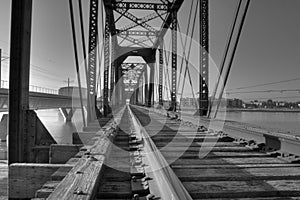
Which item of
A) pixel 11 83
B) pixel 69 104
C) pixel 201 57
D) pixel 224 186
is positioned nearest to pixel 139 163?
pixel 224 186

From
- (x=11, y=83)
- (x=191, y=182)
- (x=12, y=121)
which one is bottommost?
(x=191, y=182)

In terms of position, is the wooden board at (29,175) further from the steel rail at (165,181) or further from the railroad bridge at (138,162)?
the steel rail at (165,181)

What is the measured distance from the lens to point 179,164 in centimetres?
347

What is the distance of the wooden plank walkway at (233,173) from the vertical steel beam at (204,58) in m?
5.69

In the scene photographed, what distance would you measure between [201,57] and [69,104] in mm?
34525

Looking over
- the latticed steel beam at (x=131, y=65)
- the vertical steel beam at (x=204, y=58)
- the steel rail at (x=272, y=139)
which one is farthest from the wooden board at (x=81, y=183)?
the latticed steel beam at (x=131, y=65)

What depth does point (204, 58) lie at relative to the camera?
1037 centimetres

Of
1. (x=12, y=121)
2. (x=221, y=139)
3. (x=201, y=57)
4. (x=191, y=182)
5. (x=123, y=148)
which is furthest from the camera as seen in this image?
(x=201, y=57)

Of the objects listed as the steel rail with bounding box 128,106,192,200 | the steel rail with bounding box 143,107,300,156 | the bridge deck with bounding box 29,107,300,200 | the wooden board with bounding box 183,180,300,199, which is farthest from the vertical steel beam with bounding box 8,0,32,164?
the steel rail with bounding box 143,107,300,156

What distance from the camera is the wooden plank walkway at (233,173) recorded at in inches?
91.7

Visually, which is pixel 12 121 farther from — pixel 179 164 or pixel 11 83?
pixel 179 164

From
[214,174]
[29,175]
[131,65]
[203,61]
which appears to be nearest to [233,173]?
[214,174]

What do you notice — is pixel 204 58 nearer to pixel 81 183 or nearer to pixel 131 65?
pixel 81 183

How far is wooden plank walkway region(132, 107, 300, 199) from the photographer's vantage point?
91.7 inches
